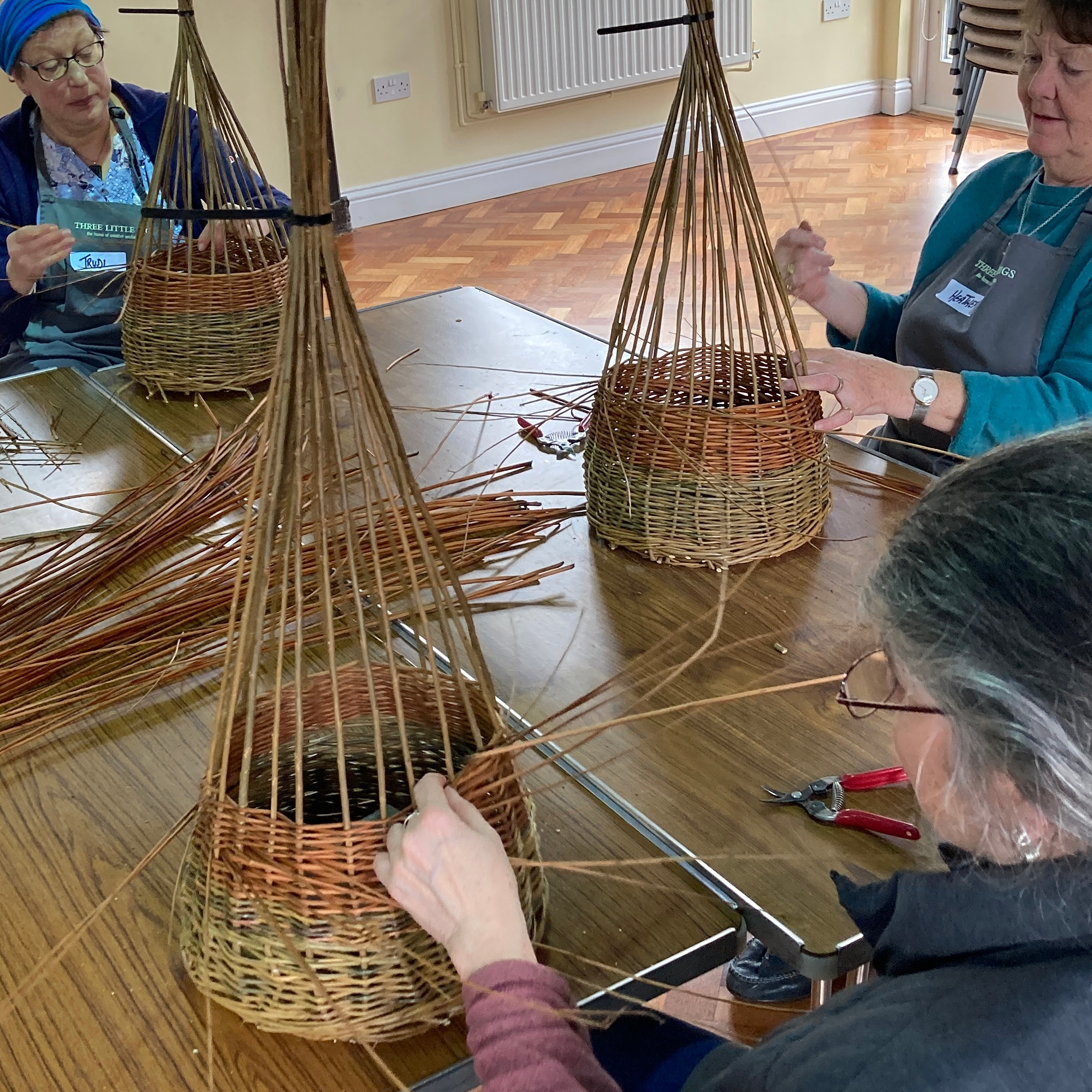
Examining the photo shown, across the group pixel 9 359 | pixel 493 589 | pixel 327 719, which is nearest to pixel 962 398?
pixel 493 589

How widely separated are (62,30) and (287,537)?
1.94 m

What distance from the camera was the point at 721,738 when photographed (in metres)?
1.12

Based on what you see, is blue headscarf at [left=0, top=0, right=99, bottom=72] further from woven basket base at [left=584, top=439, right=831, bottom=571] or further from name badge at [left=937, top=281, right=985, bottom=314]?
name badge at [left=937, top=281, right=985, bottom=314]

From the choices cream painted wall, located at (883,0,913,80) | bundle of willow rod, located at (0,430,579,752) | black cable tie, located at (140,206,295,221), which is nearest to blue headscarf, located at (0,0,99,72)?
bundle of willow rod, located at (0,430,579,752)

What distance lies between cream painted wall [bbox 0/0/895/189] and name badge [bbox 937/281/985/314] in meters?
2.97

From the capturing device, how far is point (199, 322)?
1.83 meters

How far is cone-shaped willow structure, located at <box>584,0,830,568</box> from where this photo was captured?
1261mm

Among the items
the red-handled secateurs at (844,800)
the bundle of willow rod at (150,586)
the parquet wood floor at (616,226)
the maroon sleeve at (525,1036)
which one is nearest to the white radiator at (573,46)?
the parquet wood floor at (616,226)

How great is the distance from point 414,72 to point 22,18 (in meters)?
2.79

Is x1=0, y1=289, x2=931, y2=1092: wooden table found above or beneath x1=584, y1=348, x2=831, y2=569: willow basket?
beneath

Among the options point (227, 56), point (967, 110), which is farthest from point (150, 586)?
point (967, 110)

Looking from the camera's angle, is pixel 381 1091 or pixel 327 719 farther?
pixel 327 719

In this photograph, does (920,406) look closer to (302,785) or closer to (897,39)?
(302,785)

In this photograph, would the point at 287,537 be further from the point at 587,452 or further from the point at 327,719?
the point at 587,452
